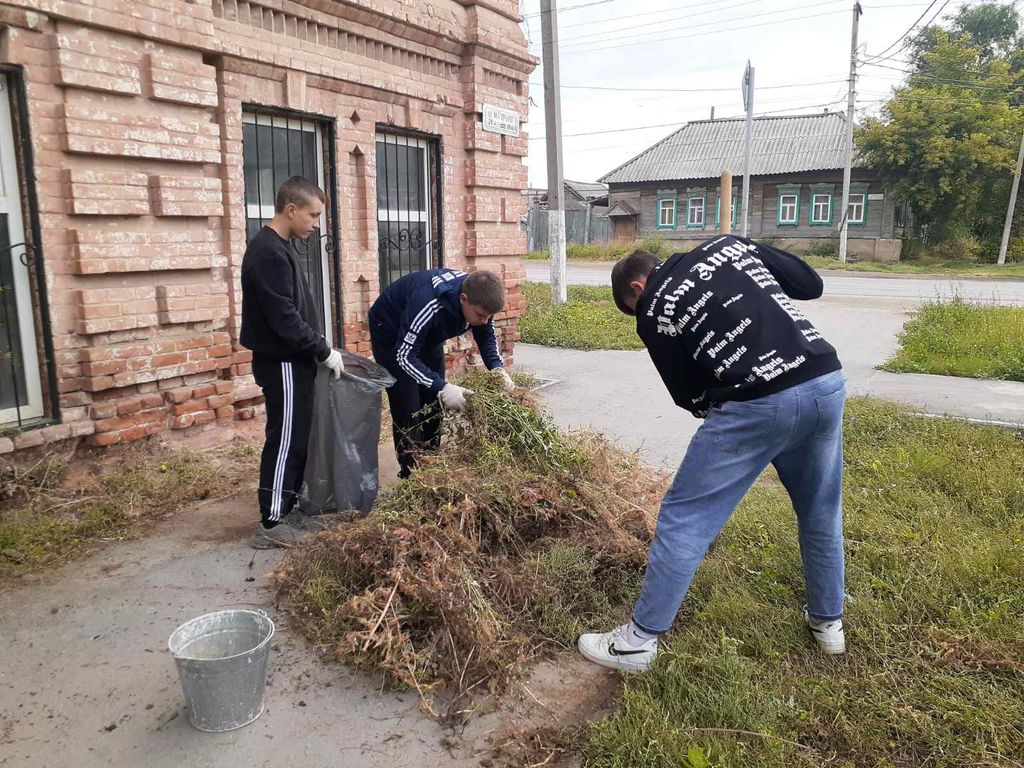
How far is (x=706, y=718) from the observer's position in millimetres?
2732

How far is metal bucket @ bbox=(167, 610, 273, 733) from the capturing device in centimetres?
260

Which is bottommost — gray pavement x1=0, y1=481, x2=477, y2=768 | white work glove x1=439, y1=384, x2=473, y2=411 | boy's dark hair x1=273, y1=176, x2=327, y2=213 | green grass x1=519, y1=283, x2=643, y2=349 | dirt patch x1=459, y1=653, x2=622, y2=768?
dirt patch x1=459, y1=653, x2=622, y2=768

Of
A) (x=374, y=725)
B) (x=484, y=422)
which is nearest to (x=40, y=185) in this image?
(x=484, y=422)

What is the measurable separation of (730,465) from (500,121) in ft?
20.6

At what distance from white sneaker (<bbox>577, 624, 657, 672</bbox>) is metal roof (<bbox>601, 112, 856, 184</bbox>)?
3389cm

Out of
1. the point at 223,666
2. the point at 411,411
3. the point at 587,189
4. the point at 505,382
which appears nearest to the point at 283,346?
the point at 411,411

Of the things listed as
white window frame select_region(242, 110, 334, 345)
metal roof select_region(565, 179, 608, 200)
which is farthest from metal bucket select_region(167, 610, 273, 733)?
metal roof select_region(565, 179, 608, 200)

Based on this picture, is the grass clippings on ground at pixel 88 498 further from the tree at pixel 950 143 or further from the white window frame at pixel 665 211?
the white window frame at pixel 665 211

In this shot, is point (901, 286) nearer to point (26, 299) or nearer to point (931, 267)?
point (931, 267)

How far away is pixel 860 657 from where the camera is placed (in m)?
3.18

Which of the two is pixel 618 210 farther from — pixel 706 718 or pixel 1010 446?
pixel 706 718

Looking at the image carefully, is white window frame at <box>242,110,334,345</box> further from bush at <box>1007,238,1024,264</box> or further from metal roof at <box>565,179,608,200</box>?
metal roof at <box>565,179,608,200</box>

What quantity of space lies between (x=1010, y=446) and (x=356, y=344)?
5332mm

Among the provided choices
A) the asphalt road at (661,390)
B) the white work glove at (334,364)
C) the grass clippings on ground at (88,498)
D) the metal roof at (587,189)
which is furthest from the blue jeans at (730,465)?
the metal roof at (587,189)
